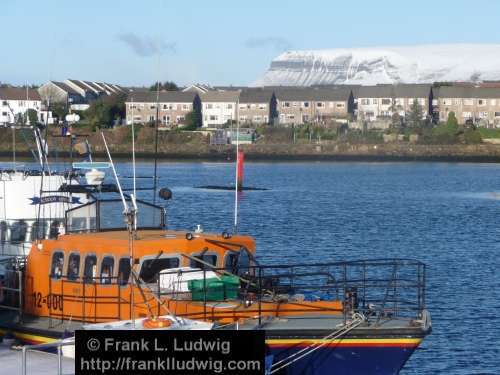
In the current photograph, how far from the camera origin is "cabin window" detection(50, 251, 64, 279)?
70.8 ft

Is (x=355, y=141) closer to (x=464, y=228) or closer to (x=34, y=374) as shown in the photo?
(x=464, y=228)

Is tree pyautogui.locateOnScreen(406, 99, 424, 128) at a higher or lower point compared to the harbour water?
higher

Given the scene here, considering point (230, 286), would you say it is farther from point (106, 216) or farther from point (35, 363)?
point (35, 363)

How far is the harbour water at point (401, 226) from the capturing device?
29.0m

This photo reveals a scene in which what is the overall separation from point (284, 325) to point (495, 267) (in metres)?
22.7

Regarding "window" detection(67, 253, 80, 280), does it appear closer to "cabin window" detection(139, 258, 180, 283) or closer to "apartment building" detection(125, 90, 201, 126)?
"cabin window" detection(139, 258, 180, 283)

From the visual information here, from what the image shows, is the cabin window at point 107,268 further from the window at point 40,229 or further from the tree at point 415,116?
the tree at point 415,116

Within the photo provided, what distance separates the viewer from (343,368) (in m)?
19.2

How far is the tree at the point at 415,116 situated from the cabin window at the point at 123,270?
139 m

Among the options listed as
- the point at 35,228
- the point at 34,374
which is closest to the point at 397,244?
the point at 35,228

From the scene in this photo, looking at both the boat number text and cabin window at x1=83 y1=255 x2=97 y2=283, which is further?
the boat number text

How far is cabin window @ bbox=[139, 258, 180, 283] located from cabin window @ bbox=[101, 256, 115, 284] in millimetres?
593

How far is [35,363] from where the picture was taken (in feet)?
59.4

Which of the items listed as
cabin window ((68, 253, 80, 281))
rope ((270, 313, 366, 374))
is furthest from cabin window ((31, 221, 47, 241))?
rope ((270, 313, 366, 374))
